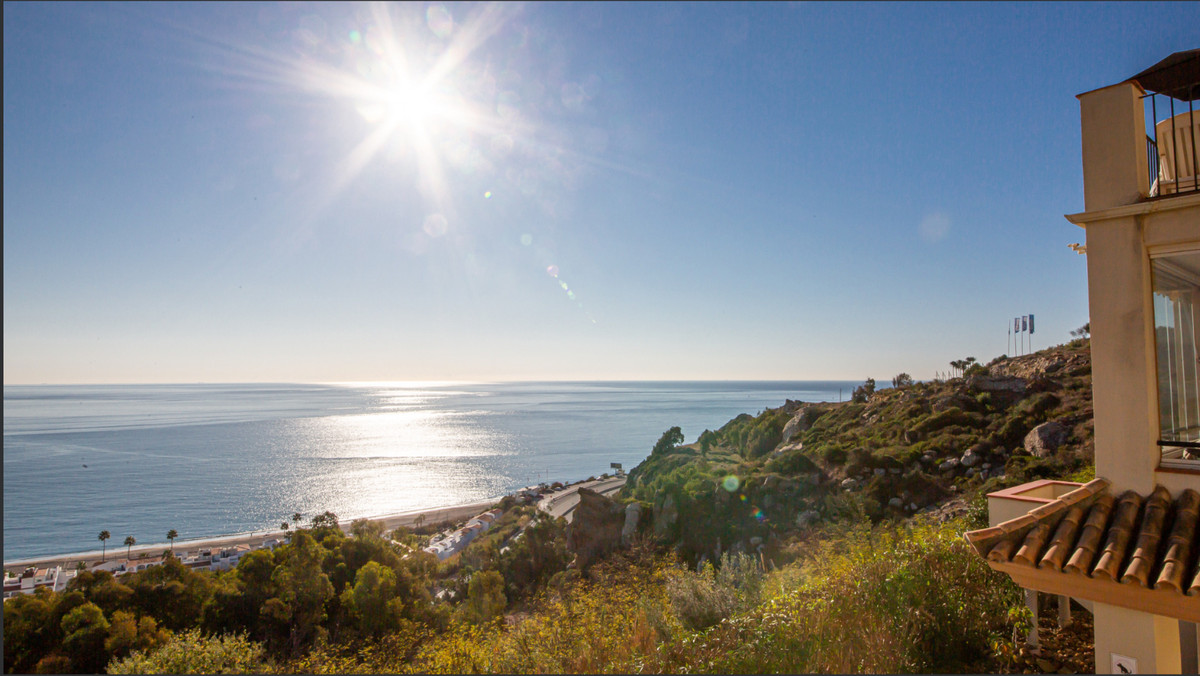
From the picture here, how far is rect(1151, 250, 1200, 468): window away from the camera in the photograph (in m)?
3.66

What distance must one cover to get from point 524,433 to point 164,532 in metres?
52.4

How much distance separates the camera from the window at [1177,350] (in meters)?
3.66

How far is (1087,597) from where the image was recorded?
2936mm

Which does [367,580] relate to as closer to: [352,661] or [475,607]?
[475,607]

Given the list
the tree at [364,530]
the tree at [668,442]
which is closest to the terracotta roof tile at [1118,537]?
the tree at [364,530]

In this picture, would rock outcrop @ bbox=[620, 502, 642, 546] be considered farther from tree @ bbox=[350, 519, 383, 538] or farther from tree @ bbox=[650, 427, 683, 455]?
tree @ bbox=[650, 427, 683, 455]

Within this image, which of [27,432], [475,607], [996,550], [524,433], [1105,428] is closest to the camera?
[996,550]

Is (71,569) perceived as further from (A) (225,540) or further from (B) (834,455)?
(B) (834,455)

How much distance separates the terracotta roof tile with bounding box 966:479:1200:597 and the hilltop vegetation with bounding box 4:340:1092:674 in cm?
140

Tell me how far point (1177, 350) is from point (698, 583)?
206 inches

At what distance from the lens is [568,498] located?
3441cm

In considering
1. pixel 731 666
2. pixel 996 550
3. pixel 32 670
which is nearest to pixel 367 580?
pixel 32 670

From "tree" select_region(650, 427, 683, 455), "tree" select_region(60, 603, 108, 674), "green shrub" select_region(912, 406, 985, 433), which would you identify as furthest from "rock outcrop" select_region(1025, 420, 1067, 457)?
"tree" select_region(60, 603, 108, 674)

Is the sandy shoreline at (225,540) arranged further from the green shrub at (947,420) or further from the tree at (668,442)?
the green shrub at (947,420)
